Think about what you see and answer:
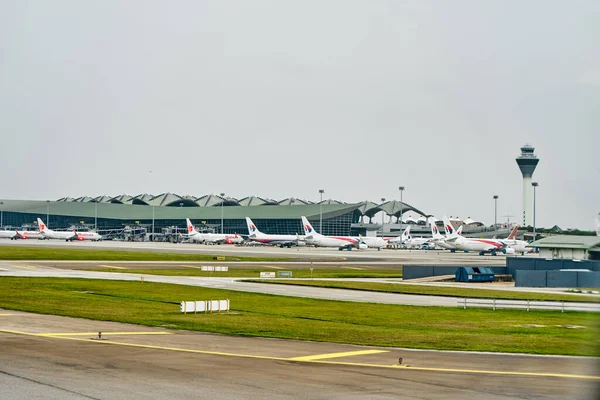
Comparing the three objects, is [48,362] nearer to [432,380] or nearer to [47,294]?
[432,380]

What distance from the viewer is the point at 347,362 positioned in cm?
2591

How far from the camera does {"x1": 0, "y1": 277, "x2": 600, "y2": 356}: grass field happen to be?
109ft

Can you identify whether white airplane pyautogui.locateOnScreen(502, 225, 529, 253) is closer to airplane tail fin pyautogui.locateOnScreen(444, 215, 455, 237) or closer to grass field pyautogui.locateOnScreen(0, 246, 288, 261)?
airplane tail fin pyautogui.locateOnScreen(444, 215, 455, 237)

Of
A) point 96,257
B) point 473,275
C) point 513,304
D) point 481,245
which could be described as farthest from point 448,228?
point 513,304

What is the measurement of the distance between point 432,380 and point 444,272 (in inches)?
2604

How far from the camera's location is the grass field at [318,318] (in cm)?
3312

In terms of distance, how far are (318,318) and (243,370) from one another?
19.0 meters

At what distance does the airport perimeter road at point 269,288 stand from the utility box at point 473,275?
20.1 metres

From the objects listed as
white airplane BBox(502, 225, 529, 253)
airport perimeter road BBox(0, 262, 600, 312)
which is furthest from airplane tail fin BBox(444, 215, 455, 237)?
airport perimeter road BBox(0, 262, 600, 312)

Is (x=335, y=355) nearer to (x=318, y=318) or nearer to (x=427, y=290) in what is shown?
(x=318, y=318)

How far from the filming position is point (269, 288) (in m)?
64.2

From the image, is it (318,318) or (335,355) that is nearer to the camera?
(335,355)

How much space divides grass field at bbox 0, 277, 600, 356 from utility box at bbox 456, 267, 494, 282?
31.0 meters

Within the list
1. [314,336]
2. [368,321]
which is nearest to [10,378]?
[314,336]
